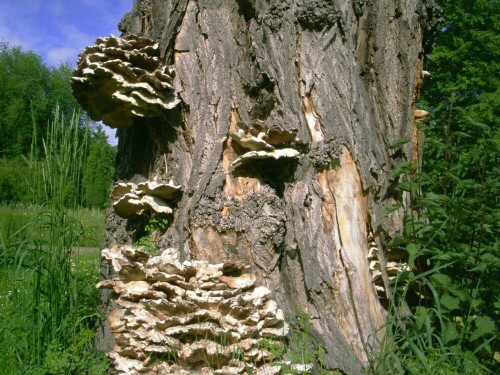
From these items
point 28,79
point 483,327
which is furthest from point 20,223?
point 28,79

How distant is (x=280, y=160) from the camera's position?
3271 millimetres

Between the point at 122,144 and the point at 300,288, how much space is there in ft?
5.84

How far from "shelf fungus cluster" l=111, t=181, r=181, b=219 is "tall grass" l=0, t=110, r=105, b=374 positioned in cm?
29

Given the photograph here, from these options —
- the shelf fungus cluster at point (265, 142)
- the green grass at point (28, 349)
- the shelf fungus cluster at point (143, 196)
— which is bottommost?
the green grass at point (28, 349)

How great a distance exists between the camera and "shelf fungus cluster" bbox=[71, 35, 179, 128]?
10.9 feet

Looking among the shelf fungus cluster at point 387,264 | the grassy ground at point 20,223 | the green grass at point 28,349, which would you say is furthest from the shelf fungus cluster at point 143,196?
the shelf fungus cluster at point 387,264

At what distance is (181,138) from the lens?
11.6ft

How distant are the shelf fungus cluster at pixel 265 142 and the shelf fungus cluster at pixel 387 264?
81 centimetres

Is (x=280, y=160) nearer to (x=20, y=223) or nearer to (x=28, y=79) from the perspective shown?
(x=20, y=223)

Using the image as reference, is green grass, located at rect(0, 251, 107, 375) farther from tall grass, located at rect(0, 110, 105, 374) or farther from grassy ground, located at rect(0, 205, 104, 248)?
grassy ground, located at rect(0, 205, 104, 248)

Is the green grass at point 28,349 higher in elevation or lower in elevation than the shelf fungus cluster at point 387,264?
lower

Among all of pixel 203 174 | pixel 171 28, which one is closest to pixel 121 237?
pixel 203 174

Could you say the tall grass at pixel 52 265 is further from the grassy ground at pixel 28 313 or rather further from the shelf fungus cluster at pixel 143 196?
the shelf fungus cluster at pixel 143 196

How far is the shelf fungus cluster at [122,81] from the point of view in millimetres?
3318
